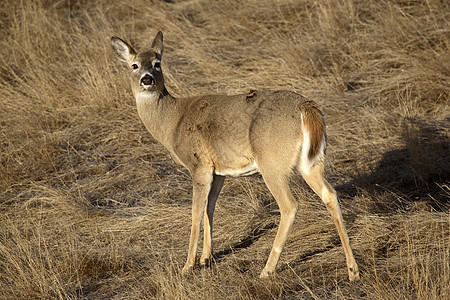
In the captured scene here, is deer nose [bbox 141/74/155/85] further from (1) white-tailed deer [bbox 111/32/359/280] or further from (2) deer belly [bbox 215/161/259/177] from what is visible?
(2) deer belly [bbox 215/161/259/177]

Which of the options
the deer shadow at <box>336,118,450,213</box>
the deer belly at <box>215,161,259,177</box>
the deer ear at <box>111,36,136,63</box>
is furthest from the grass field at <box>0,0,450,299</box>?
the deer ear at <box>111,36,136,63</box>

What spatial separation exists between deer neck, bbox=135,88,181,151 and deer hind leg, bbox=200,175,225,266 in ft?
1.79

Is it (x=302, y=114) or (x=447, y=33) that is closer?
(x=302, y=114)

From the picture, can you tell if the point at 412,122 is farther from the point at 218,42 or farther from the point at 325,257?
the point at 218,42

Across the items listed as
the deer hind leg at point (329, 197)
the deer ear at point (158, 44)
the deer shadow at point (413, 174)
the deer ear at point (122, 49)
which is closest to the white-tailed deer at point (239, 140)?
the deer hind leg at point (329, 197)

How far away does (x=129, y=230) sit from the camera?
5.86 metres

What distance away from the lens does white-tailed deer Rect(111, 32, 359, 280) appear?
4578 mm

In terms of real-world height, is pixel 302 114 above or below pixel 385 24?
above

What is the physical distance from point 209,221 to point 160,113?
1.12 metres

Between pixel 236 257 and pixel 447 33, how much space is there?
5.36m

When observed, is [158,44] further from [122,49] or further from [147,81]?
[147,81]

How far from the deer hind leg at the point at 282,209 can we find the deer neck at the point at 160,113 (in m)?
1.20

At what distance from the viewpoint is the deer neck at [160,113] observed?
5508mm

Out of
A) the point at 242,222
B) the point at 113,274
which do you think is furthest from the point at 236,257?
the point at 113,274
